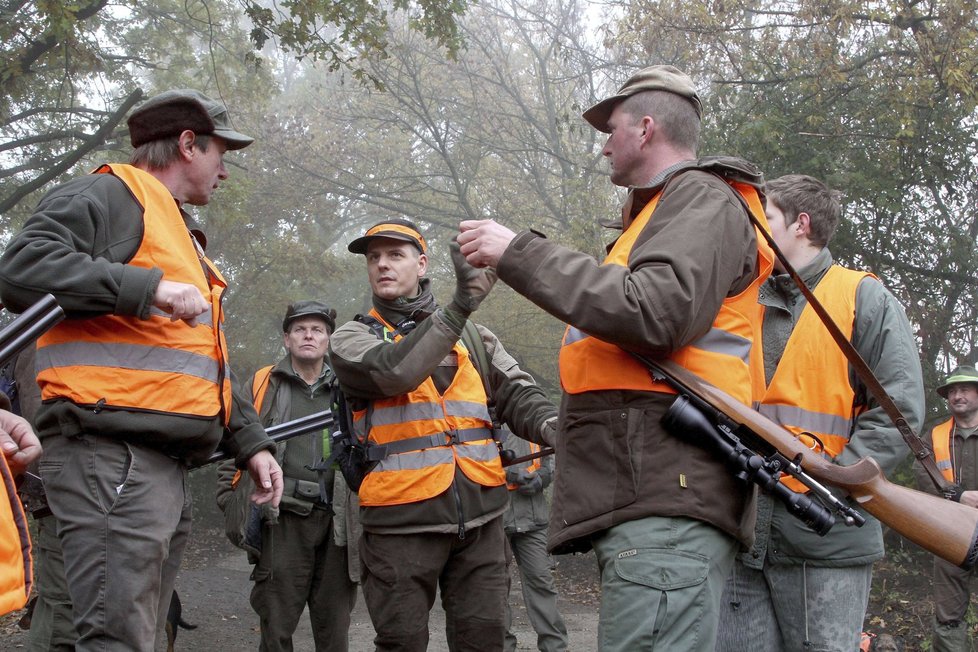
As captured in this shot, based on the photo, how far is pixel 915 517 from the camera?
3.05m

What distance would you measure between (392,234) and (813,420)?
2179mm

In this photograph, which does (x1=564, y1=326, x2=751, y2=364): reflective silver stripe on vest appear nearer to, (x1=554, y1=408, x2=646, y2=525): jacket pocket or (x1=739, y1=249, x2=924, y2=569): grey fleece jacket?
(x1=554, y1=408, x2=646, y2=525): jacket pocket

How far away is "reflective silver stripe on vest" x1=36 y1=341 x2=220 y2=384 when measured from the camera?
10.7ft

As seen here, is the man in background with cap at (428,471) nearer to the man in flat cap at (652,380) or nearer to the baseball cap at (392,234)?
the baseball cap at (392,234)

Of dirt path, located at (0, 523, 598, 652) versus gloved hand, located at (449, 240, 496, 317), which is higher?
gloved hand, located at (449, 240, 496, 317)

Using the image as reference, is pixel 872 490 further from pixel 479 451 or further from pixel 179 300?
pixel 179 300

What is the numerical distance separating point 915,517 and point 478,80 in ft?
67.6

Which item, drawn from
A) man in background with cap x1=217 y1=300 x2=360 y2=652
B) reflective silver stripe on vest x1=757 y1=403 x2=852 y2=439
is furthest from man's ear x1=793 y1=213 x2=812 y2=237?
man in background with cap x1=217 y1=300 x2=360 y2=652

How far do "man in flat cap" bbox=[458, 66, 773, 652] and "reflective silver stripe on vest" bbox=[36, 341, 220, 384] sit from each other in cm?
111

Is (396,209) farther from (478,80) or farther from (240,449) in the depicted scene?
(240,449)

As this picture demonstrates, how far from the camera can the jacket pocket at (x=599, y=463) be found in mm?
2811

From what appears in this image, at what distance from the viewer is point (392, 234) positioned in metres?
4.86

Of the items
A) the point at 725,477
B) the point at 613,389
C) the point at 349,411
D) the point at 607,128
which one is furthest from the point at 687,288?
the point at 349,411

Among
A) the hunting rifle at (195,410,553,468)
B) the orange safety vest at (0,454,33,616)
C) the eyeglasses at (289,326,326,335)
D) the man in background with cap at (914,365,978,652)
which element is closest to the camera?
the orange safety vest at (0,454,33,616)
